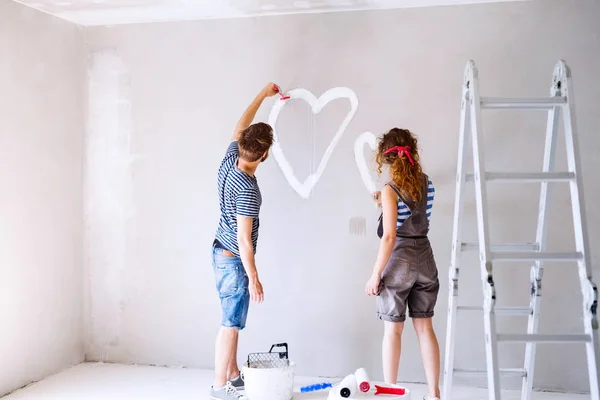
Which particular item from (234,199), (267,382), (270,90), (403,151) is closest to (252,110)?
(270,90)

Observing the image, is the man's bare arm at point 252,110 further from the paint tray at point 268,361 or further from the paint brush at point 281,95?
the paint tray at point 268,361

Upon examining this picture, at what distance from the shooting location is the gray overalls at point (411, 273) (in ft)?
9.80

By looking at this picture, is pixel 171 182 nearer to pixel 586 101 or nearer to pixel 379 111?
pixel 379 111

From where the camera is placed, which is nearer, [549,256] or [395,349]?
[549,256]

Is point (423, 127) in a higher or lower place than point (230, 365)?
higher

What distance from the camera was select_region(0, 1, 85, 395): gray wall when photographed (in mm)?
3416

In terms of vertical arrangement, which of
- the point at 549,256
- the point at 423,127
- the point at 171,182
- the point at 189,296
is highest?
the point at 423,127

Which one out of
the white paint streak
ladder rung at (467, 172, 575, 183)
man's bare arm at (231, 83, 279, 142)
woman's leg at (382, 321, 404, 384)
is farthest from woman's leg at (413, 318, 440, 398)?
the white paint streak

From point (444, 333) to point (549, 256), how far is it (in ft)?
4.40

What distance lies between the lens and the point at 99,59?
4.07 metres

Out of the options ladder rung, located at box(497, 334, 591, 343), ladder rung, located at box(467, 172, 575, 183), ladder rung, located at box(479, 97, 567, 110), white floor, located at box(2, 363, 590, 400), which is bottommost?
white floor, located at box(2, 363, 590, 400)

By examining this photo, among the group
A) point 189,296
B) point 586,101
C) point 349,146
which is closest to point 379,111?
point 349,146

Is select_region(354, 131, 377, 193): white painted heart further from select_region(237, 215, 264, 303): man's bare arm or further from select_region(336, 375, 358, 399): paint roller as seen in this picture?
select_region(336, 375, 358, 399): paint roller

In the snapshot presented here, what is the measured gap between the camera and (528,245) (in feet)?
9.68
